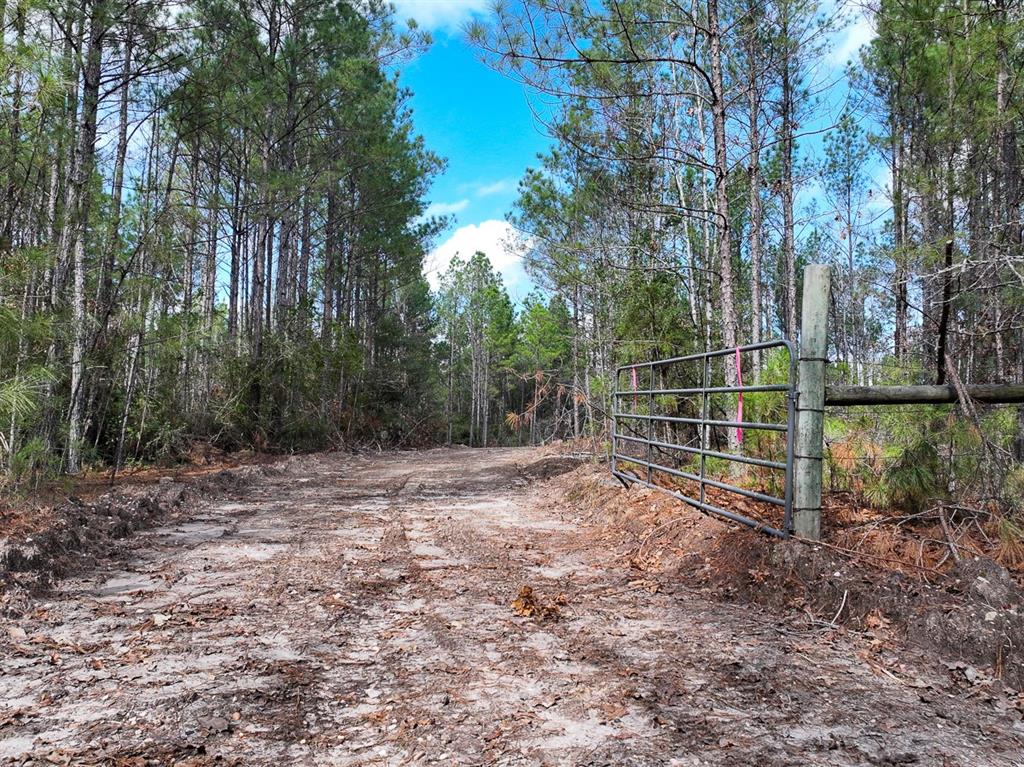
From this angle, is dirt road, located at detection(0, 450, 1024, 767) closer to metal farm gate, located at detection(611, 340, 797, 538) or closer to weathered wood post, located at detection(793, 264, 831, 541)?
weathered wood post, located at detection(793, 264, 831, 541)

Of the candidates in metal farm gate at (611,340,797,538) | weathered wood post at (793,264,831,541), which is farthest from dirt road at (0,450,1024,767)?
metal farm gate at (611,340,797,538)

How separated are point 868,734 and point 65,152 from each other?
1318cm

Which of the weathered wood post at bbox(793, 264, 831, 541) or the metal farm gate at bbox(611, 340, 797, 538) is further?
the metal farm gate at bbox(611, 340, 797, 538)

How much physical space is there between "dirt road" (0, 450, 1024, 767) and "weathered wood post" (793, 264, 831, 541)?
0.79 meters

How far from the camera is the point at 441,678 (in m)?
2.64

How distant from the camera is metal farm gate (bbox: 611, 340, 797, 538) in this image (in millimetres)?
4023

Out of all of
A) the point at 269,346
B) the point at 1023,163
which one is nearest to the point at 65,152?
the point at 269,346

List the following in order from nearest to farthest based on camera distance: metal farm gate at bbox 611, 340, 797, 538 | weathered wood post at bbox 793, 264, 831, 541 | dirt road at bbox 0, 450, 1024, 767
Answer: dirt road at bbox 0, 450, 1024, 767 < weathered wood post at bbox 793, 264, 831, 541 < metal farm gate at bbox 611, 340, 797, 538

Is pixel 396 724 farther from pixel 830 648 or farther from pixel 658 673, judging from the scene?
pixel 830 648

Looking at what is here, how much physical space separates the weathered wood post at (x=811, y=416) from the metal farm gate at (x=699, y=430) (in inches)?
2.4

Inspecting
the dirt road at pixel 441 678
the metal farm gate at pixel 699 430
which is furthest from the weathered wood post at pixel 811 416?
the dirt road at pixel 441 678

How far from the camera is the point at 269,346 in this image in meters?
15.6

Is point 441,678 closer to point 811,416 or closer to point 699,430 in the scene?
point 811,416

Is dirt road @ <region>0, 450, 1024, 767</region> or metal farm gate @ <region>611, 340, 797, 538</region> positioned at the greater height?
metal farm gate @ <region>611, 340, 797, 538</region>
